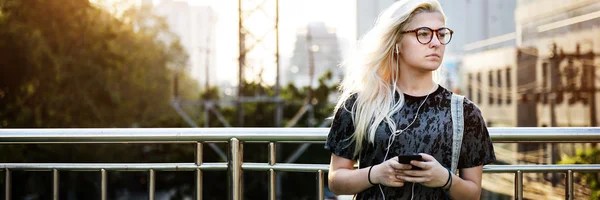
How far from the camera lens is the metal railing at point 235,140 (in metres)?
3.75

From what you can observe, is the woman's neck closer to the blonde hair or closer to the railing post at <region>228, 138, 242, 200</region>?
the blonde hair

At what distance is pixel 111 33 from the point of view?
2427 centimetres

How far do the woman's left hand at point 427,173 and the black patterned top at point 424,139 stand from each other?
0.13m

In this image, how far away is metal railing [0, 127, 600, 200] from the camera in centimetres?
375

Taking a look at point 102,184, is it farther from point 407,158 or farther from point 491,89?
point 491,89

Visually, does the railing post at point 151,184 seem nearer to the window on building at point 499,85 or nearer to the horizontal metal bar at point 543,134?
the horizontal metal bar at point 543,134

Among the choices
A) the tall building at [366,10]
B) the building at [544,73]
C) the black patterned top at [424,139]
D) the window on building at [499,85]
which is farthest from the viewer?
the tall building at [366,10]

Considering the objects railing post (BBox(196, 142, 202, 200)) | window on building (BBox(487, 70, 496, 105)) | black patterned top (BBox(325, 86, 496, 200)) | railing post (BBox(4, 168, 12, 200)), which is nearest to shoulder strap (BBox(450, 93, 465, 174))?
black patterned top (BBox(325, 86, 496, 200))

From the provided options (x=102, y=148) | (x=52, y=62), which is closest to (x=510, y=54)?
(x=102, y=148)

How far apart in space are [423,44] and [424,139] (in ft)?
1.20

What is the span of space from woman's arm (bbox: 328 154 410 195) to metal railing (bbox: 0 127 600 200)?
86cm

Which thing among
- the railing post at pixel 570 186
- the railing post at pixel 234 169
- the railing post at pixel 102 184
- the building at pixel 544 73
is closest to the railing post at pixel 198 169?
the railing post at pixel 234 169

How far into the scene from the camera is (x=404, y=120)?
2.73 meters

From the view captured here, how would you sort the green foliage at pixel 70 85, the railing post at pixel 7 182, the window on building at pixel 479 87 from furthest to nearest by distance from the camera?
1. the window on building at pixel 479 87
2. the green foliage at pixel 70 85
3. the railing post at pixel 7 182
